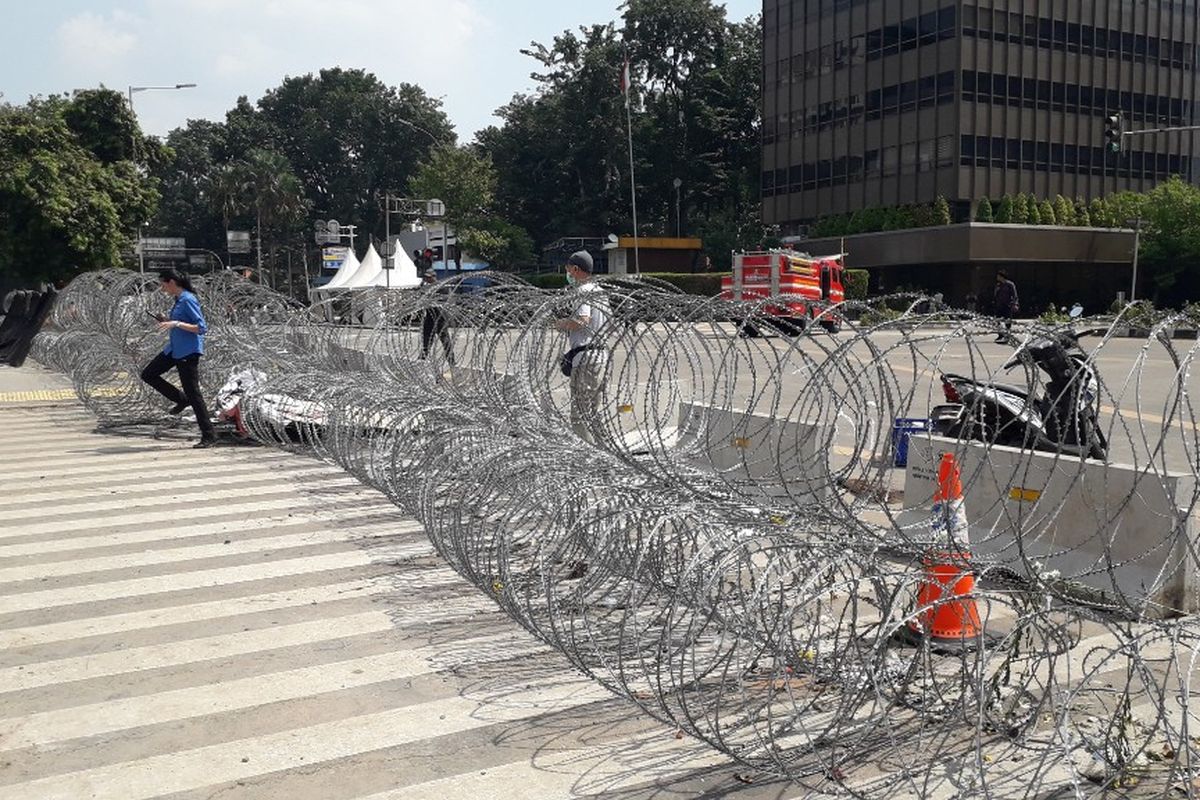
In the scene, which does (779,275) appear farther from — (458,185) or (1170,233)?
(458,185)

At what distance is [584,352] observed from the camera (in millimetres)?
6965

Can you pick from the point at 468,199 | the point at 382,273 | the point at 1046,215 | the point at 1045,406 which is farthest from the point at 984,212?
the point at 1045,406

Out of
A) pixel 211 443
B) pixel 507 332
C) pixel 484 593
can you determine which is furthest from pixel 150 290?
pixel 484 593

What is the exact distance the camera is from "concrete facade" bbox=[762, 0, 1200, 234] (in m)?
50.5

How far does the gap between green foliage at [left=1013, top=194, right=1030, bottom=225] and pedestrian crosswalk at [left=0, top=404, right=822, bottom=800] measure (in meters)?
45.7

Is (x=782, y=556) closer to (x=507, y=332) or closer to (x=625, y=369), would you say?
(x=625, y=369)

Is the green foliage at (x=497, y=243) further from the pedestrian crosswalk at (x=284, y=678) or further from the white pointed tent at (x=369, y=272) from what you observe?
the pedestrian crosswalk at (x=284, y=678)

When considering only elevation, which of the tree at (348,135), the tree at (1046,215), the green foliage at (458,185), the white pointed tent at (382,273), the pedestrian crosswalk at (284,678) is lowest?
the pedestrian crosswalk at (284,678)

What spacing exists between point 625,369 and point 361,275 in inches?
1368

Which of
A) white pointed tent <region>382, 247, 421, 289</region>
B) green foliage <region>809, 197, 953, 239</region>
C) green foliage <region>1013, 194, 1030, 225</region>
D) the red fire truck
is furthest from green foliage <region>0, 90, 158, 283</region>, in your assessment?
green foliage <region>1013, 194, 1030, 225</region>

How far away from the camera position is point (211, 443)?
1186 centimetres

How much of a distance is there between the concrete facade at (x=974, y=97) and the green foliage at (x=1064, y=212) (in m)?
2.16

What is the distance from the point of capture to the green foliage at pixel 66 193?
26.2 metres

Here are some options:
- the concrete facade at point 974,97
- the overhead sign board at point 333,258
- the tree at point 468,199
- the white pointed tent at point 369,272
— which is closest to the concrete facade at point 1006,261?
the concrete facade at point 974,97
